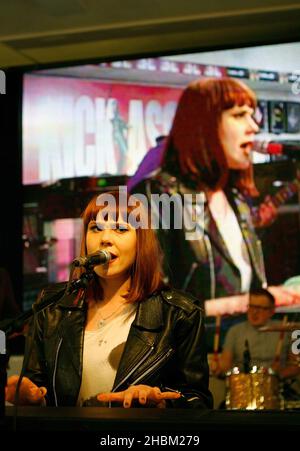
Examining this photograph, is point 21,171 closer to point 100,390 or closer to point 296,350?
point 296,350

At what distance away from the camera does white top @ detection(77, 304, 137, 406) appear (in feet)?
5.51

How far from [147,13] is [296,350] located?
210 centimetres

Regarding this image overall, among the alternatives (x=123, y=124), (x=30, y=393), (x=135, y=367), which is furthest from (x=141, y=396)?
(x=123, y=124)

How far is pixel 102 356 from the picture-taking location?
66.9 inches

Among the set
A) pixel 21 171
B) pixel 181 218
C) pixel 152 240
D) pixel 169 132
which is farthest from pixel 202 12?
pixel 152 240

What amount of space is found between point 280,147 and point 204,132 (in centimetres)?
48

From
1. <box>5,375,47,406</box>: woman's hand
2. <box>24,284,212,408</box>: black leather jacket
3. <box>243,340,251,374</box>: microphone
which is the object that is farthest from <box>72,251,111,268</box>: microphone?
<box>243,340,251,374</box>: microphone

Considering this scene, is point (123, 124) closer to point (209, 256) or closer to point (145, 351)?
point (209, 256)

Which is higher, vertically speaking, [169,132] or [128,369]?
[169,132]

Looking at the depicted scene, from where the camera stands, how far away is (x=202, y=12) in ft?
11.8

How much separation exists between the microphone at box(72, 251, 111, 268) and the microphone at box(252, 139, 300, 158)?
2.37 m

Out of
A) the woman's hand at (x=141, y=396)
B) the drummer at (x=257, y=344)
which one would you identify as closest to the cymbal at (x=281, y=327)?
the drummer at (x=257, y=344)
